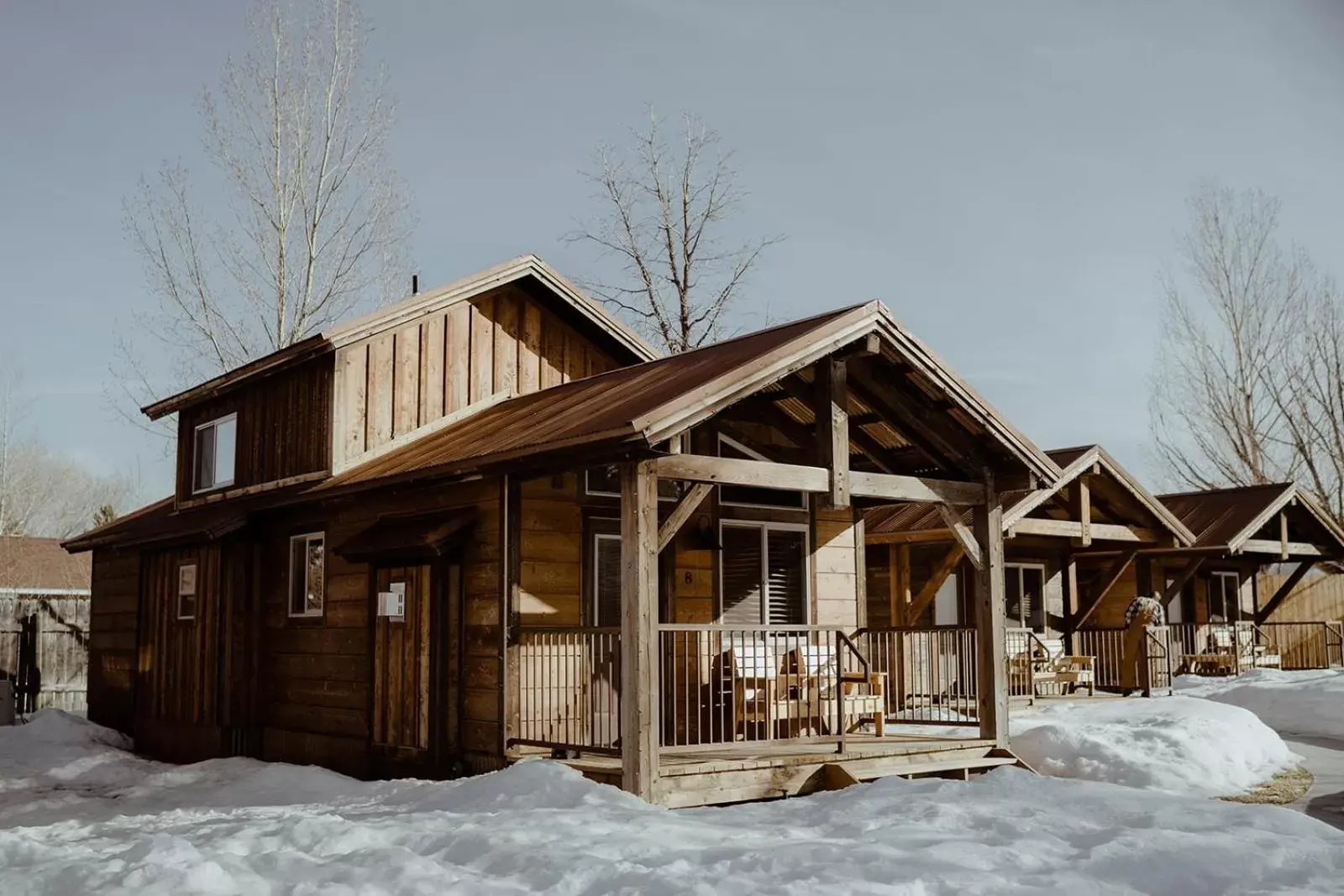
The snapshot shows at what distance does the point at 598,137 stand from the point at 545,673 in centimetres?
2326

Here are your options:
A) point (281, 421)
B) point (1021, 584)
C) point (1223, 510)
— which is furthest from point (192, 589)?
point (1223, 510)

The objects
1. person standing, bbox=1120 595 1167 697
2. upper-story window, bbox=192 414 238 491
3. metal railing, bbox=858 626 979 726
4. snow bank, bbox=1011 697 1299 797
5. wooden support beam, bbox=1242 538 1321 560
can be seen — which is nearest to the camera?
snow bank, bbox=1011 697 1299 797

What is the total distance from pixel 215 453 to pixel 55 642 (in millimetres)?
9224

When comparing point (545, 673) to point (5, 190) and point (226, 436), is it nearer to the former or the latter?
point (226, 436)

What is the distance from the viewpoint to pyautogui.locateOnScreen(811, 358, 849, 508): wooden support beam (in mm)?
12141

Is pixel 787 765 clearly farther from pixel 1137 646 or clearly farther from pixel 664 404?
pixel 1137 646

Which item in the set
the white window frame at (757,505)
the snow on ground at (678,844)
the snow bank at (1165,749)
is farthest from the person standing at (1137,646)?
the snow on ground at (678,844)

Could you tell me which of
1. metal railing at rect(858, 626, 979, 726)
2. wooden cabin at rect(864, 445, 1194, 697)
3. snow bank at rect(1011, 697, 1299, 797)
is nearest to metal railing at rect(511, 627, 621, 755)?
metal railing at rect(858, 626, 979, 726)

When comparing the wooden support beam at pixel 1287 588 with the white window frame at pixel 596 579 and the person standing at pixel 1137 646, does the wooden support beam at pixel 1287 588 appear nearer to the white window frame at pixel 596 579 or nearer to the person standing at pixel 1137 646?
the person standing at pixel 1137 646

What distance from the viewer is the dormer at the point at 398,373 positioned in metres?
15.6

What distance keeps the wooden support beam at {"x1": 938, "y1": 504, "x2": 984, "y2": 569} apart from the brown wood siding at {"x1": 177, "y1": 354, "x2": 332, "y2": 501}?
7.16m

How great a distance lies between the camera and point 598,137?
33.5m

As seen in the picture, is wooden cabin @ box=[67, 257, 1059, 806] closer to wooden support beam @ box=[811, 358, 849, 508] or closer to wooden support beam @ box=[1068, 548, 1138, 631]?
wooden support beam @ box=[811, 358, 849, 508]

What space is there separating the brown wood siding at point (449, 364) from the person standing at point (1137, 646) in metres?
10.7
